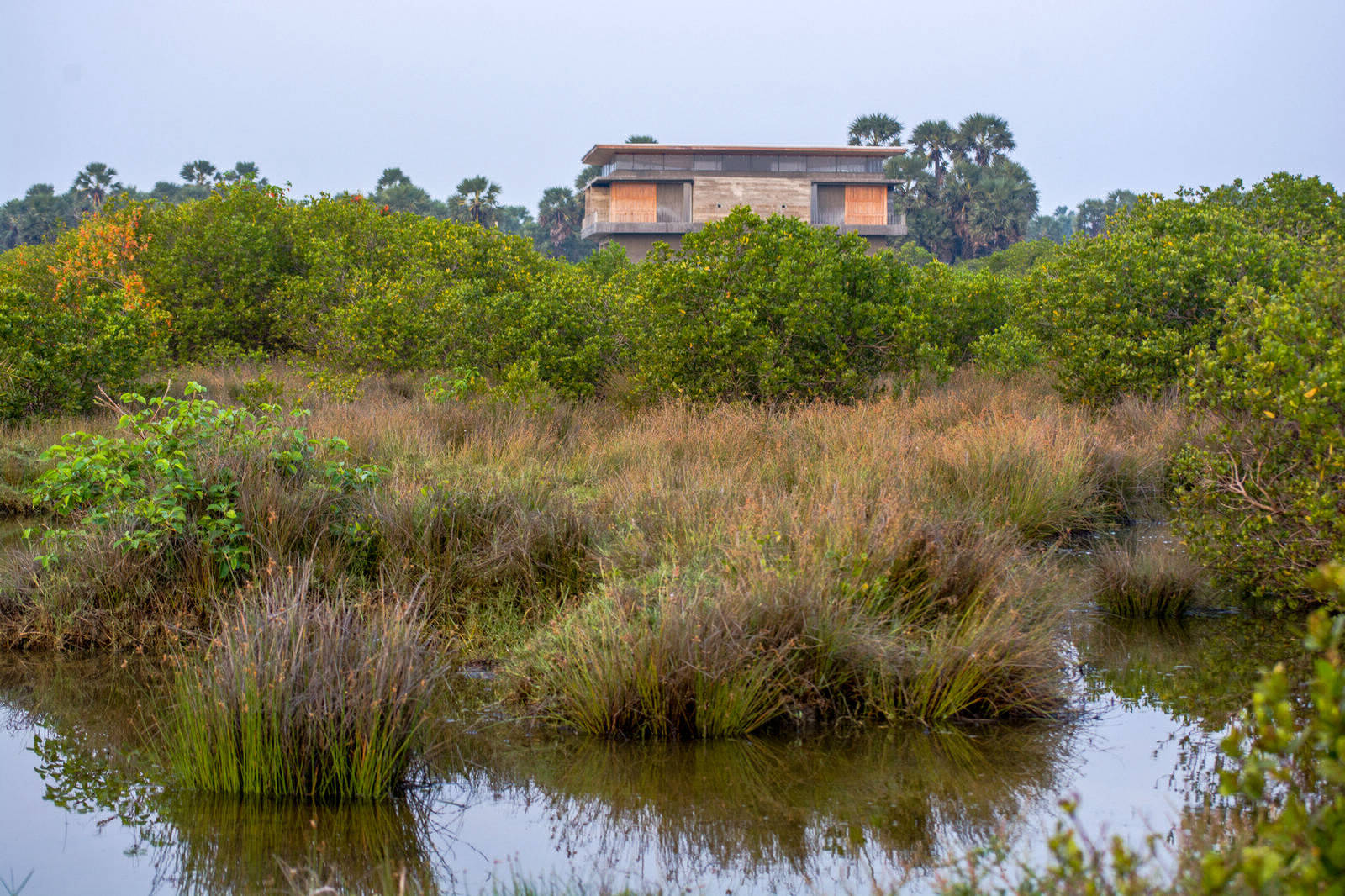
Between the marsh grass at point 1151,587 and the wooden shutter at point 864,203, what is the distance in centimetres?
4539

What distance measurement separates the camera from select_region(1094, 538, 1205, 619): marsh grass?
8.19 m

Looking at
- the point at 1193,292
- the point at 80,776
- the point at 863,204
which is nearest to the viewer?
the point at 80,776

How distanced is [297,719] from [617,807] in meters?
1.48

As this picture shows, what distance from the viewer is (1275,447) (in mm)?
7402

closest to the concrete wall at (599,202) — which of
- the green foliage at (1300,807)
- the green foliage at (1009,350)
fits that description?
the green foliage at (1009,350)

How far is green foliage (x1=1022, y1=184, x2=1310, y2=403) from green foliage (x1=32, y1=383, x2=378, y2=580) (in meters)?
9.36

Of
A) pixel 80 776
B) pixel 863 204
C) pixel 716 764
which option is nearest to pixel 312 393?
pixel 80 776

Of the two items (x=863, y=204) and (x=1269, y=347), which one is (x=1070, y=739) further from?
(x=863, y=204)

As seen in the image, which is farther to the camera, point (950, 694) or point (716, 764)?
point (950, 694)

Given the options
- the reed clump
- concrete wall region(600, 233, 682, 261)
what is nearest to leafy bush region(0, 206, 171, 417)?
the reed clump

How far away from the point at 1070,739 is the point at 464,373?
10376mm

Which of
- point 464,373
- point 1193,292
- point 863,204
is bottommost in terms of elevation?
point 464,373

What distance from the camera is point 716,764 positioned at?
5.34m

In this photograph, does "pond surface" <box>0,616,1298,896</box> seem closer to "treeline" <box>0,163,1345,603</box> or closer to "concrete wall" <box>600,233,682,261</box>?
"treeline" <box>0,163,1345,603</box>
